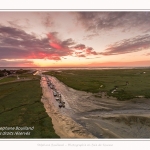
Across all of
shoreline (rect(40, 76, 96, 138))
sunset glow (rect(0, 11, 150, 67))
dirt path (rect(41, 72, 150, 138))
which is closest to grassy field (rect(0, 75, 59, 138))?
shoreline (rect(40, 76, 96, 138))

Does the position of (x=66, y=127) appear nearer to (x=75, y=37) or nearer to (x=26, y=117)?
(x=26, y=117)

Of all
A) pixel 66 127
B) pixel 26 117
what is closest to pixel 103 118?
pixel 66 127

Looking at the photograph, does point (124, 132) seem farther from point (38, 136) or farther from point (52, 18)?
point (52, 18)

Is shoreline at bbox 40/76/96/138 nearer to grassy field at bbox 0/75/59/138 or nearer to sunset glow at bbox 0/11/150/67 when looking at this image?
grassy field at bbox 0/75/59/138

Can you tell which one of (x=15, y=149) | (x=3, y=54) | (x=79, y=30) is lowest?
(x=15, y=149)

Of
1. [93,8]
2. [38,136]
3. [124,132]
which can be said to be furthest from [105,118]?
[93,8]

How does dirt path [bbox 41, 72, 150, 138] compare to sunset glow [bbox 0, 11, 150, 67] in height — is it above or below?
below
